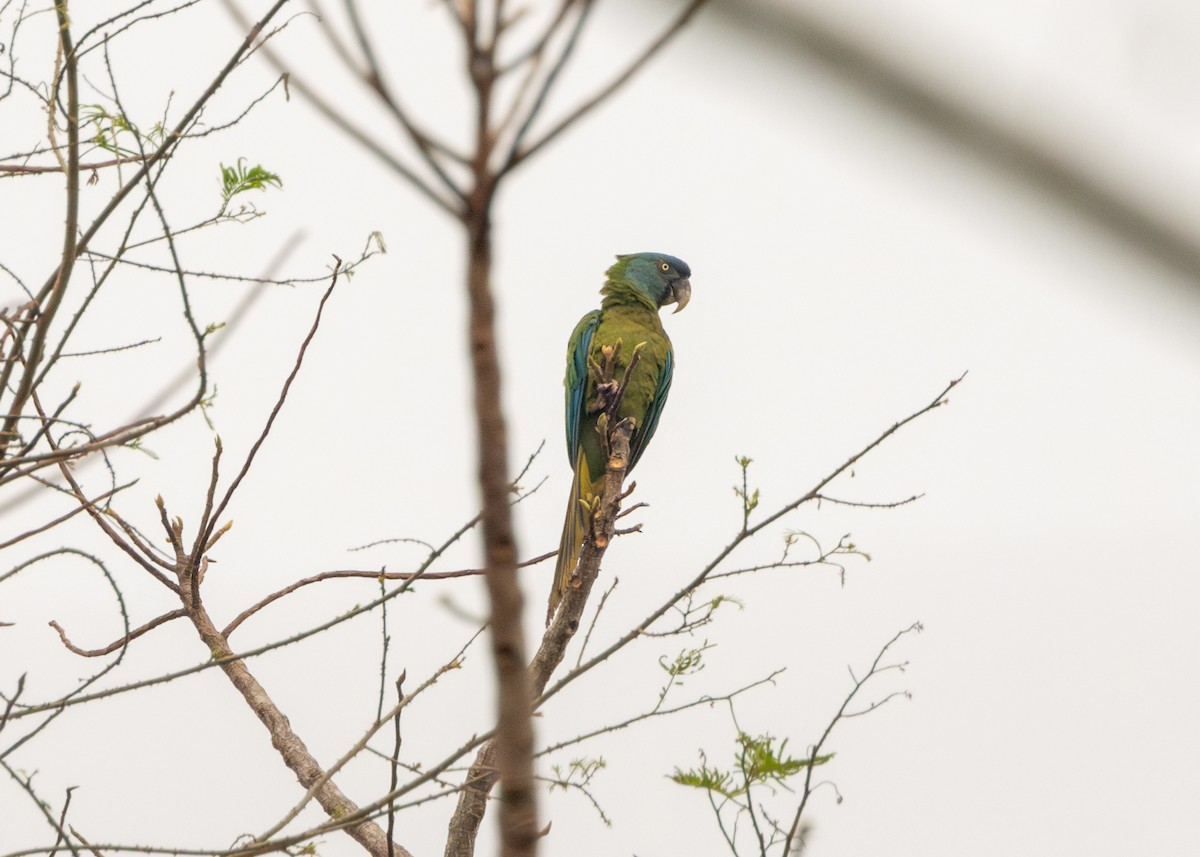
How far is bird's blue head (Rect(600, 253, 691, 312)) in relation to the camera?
6.78 metres

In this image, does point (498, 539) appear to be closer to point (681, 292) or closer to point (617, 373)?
point (617, 373)

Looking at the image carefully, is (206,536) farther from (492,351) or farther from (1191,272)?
(1191,272)

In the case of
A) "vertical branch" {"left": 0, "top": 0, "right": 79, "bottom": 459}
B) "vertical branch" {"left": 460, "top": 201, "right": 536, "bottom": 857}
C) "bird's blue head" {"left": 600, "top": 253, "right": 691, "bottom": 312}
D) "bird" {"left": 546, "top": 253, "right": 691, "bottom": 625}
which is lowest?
"vertical branch" {"left": 460, "top": 201, "right": 536, "bottom": 857}

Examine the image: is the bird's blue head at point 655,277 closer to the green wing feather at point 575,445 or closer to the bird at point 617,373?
the bird at point 617,373

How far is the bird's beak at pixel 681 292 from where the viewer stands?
7.19 m

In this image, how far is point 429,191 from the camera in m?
0.89

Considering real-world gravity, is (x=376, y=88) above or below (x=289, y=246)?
below

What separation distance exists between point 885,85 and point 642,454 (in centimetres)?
563

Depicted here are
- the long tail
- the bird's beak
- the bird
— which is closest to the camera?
the long tail

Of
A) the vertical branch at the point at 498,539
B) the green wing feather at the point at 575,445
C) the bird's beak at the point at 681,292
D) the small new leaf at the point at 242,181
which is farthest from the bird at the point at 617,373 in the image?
the vertical branch at the point at 498,539

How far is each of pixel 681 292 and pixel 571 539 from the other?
2.58m

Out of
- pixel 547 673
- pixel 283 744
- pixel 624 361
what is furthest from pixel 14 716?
pixel 624 361

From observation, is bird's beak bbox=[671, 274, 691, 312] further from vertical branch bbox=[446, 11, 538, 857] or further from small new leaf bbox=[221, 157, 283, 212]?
vertical branch bbox=[446, 11, 538, 857]

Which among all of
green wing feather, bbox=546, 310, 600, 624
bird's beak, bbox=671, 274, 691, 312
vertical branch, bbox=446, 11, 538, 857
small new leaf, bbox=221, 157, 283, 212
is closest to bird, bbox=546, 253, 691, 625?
green wing feather, bbox=546, 310, 600, 624
